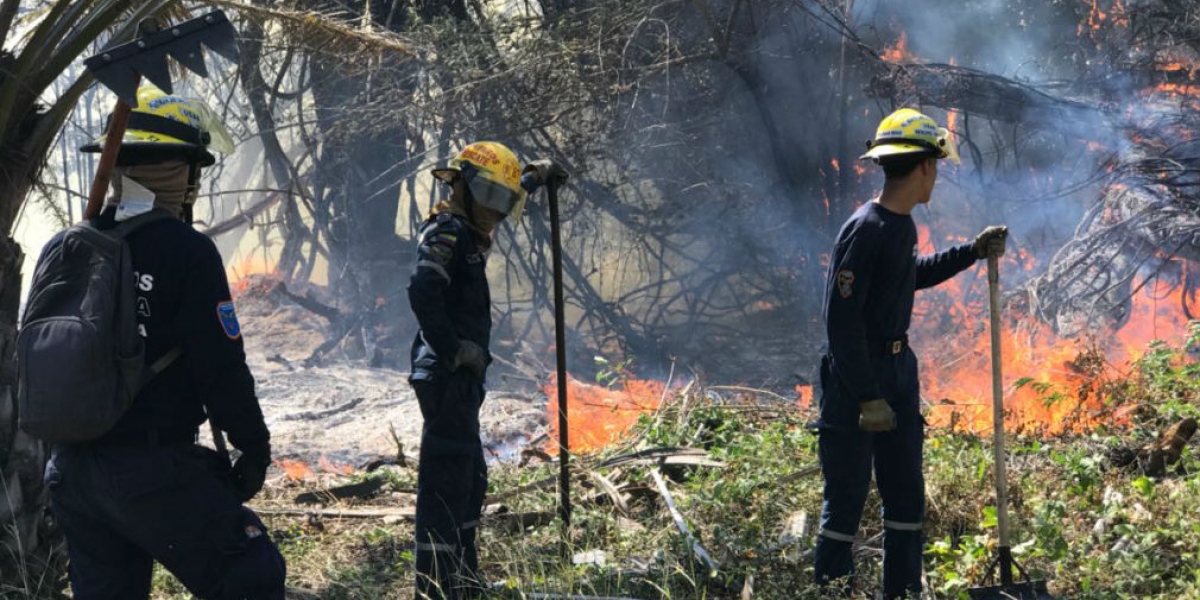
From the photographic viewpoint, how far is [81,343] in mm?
3205

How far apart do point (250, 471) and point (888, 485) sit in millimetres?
2629

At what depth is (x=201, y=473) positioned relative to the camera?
340cm

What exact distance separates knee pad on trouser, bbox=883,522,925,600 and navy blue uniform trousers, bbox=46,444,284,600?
8.37 ft

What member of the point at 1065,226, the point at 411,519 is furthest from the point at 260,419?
the point at 1065,226

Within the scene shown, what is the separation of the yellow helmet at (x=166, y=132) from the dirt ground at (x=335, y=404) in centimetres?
463

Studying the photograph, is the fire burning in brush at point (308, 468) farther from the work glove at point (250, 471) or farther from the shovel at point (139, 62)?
the shovel at point (139, 62)

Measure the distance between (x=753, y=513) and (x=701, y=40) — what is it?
7.42m

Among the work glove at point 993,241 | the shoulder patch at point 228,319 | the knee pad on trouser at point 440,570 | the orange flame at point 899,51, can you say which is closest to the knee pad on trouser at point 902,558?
the work glove at point 993,241

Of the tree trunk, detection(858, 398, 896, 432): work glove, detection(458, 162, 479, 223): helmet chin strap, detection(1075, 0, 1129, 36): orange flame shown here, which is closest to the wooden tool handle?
detection(858, 398, 896, 432): work glove

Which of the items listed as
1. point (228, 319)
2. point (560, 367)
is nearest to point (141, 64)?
point (228, 319)

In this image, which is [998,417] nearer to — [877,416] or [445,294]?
[877,416]

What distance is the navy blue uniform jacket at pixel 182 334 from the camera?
10.9 ft

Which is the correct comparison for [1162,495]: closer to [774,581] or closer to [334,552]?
[774,581]

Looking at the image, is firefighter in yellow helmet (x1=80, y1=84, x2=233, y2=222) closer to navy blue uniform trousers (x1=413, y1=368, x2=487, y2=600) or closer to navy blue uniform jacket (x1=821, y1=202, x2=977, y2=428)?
navy blue uniform trousers (x1=413, y1=368, x2=487, y2=600)
